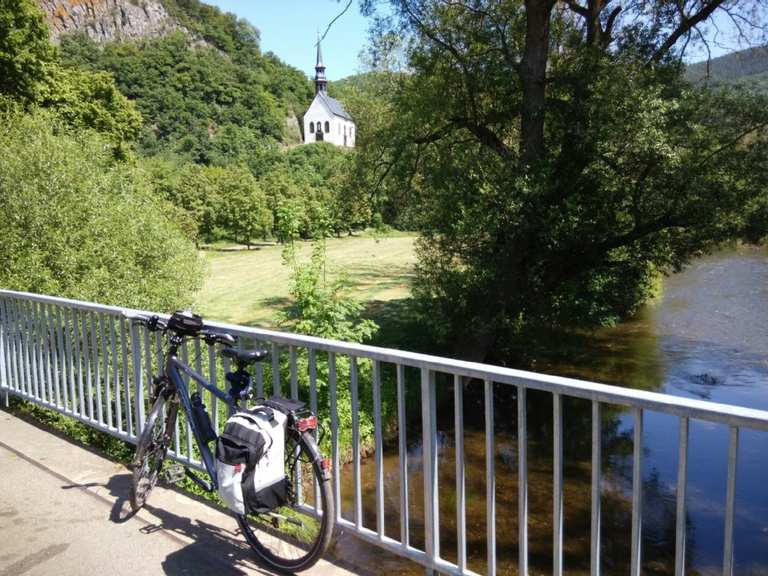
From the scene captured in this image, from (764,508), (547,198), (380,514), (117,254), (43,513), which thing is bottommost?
(764,508)

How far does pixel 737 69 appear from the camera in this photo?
11719mm

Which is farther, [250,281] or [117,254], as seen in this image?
[250,281]

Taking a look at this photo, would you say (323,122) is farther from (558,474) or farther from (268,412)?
(558,474)

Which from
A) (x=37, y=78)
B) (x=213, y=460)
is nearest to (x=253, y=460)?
(x=213, y=460)

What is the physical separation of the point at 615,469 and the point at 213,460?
21.5 ft

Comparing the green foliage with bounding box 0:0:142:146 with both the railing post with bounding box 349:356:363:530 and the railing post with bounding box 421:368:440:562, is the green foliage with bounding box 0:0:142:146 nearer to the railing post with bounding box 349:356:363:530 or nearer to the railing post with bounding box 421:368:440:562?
the railing post with bounding box 349:356:363:530

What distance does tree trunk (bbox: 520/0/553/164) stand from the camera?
11.1 metres

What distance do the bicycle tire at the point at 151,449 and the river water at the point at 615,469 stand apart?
9.03 ft

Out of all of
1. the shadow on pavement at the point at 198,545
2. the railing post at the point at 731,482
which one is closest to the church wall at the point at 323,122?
the shadow on pavement at the point at 198,545

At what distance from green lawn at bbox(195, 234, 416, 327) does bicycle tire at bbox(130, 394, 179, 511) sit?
6.46 meters

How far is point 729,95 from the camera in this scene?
→ 10.3m

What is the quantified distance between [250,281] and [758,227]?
19.0 m

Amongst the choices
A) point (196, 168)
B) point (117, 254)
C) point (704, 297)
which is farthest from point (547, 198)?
point (196, 168)

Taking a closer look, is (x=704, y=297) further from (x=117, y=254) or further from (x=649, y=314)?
(x=117, y=254)
